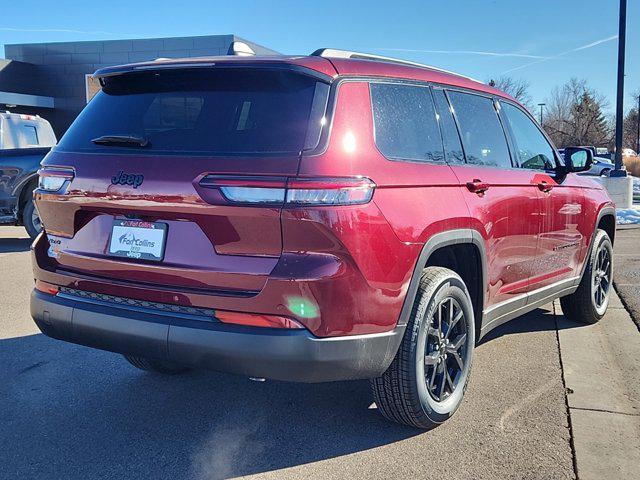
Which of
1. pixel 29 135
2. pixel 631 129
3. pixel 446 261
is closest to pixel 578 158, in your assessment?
pixel 446 261

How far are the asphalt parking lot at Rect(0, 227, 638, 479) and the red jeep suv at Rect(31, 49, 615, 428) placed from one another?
10.1 inches

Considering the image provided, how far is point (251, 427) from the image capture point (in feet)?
11.1

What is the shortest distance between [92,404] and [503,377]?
2571mm

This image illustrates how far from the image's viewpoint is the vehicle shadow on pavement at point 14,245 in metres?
9.47

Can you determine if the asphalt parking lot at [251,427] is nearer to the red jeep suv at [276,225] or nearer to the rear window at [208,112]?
the red jeep suv at [276,225]

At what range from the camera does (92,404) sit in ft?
12.1

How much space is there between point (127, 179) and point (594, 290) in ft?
13.7

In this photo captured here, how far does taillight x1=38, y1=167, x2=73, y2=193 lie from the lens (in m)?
3.14

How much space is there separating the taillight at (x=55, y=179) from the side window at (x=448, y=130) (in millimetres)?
2003

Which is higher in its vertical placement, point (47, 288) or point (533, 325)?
point (47, 288)

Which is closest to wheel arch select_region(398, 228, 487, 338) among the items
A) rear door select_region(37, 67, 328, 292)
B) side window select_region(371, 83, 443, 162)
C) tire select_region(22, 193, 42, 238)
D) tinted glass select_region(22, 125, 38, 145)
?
side window select_region(371, 83, 443, 162)

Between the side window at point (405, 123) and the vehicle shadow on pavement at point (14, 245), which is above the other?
the side window at point (405, 123)

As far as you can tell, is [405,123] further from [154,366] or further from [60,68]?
[60,68]

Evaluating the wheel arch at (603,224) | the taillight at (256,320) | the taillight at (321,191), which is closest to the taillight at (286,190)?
the taillight at (321,191)
